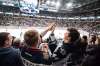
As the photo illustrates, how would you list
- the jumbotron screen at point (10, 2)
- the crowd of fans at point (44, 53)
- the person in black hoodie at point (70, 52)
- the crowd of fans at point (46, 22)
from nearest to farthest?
the crowd of fans at point (44, 53), the person in black hoodie at point (70, 52), the jumbotron screen at point (10, 2), the crowd of fans at point (46, 22)

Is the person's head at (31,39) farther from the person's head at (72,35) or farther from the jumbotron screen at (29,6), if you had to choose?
the jumbotron screen at (29,6)

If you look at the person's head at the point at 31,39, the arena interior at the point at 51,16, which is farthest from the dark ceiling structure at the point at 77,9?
the person's head at the point at 31,39

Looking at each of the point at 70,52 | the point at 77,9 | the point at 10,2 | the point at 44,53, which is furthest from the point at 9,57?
the point at 77,9

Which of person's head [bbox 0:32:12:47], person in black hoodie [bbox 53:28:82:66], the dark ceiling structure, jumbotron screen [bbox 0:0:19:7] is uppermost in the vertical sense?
jumbotron screen [bbox 0:0:19:7]

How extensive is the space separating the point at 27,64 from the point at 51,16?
1433 mm

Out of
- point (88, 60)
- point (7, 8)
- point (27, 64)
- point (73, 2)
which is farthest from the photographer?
point (73, 2)

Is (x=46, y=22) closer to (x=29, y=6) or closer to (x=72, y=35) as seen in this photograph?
(x=29, y=6)

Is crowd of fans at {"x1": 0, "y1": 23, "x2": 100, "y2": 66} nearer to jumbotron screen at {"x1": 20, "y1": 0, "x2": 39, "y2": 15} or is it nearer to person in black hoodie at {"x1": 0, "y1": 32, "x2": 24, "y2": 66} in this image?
person in black hoodie at {"x1": 0, "y1": 32, "x2": 24, "y2": 66}

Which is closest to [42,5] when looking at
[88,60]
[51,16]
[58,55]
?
[51,16]

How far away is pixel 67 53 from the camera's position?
66.2 inches

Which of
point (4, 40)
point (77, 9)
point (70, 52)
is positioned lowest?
point (70, 52)

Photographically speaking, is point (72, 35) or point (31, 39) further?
point (72, 35)

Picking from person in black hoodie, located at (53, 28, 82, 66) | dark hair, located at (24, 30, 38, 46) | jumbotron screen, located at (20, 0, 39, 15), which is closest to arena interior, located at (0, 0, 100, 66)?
jumbotron screen, located at (20, 0, 39, 15)

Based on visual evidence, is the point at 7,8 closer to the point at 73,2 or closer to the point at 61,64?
the point at 73,2
